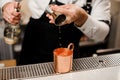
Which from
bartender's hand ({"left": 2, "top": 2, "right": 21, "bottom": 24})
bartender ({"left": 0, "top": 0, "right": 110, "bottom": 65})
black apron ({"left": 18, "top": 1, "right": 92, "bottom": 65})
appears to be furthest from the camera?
black apron ({"left": 18, "top": 1, "right": 92, "bottom": 65})

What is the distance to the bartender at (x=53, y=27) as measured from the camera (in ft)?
3.90

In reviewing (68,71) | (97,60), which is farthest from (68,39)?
(68,71)

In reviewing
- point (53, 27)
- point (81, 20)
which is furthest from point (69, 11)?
point (53, 27)

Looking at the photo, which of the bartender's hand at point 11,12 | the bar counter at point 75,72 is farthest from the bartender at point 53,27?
the bar counter at point 75,72

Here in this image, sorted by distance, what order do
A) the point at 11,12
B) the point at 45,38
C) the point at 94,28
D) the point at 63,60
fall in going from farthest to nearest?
the point at 45,38, the point at 94,28, the point at 11,12, the point at 63,60

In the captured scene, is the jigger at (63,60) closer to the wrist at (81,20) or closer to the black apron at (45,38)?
the wrist at (81,20)

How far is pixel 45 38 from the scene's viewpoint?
143 cm

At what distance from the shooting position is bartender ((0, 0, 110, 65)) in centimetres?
119

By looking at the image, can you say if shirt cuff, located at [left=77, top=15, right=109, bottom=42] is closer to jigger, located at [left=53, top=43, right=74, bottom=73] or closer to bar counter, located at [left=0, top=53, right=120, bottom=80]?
bar counter, located at [left=0, top=53, right=120, bottom=80]

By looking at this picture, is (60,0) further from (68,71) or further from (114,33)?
(114,33)

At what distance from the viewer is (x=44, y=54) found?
4.84 feet

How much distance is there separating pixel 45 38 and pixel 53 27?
4.4 inches

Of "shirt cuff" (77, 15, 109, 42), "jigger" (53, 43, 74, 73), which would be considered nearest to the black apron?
"shirt cuff" (77, 15, 109, 42)

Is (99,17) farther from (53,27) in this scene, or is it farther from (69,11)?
(69,11)
